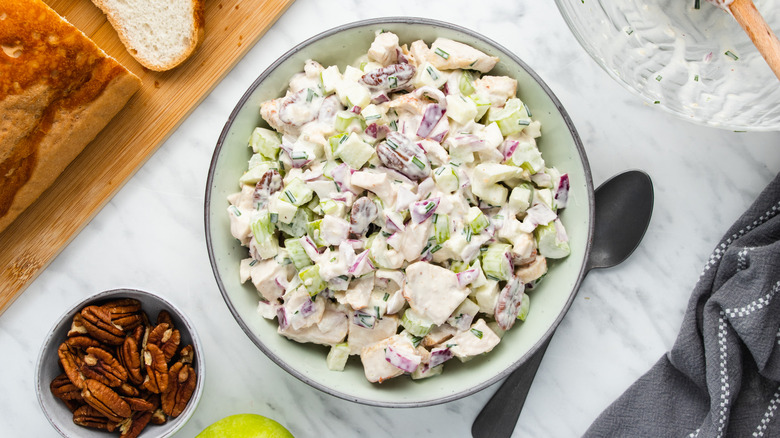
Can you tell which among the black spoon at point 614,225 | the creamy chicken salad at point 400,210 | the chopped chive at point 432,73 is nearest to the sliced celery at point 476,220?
the creamy chicken salad at point 400,210

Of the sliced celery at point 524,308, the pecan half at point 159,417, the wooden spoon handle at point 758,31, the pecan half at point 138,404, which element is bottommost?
the pecan half at point 159,417

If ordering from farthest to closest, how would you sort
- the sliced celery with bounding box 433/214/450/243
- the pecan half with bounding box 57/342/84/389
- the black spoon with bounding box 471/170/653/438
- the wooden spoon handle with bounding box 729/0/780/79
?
1. the black spoon with bounding box 471/170/653/438
2. the pecan half with bounding box 57/342/84/389
3. the sliced celery with bounding box 433/214/450/243
4. the wooden spoon handle with bounding box 729/0/780/79

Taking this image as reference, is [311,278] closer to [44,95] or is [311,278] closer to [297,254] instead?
[297,254]

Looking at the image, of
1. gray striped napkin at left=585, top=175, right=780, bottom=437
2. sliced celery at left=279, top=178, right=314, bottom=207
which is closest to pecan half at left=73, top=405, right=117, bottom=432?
sliced celery at left=279, top=178, right=314, bottom=207

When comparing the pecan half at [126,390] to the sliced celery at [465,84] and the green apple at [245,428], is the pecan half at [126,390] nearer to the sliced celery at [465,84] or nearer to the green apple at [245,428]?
the green apple at [245,428]

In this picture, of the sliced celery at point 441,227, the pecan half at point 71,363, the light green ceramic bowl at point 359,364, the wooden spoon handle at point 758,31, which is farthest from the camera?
the pecan half at point 71,363

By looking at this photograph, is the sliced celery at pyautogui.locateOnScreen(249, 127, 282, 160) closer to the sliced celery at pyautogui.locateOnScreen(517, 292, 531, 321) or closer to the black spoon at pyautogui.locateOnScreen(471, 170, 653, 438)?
the sliced celery at pyautogui.locateOnScreen(517, 292, 531, 321)

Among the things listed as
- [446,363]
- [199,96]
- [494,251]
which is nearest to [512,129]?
[494,251]
